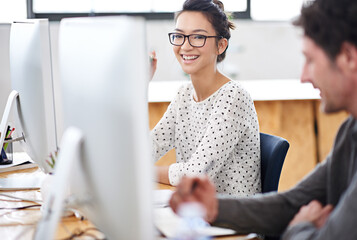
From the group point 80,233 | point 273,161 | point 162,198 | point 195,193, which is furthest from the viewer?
point 273,161

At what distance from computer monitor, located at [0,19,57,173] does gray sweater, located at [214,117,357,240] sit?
49 cm

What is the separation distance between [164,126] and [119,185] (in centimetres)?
121

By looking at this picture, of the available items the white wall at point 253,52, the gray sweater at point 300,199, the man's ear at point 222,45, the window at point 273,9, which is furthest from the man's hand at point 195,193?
the window at point 273,9

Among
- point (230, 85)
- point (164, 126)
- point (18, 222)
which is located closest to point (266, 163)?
point (230, 85)

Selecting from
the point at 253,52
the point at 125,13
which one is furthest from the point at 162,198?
the point at 253,52

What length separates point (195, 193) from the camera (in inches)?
44.0

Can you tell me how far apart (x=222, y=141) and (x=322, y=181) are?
19.3 inches

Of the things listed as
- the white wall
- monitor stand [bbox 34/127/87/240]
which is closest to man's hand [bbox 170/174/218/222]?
monitor stand [bbox 34/127/87/240]

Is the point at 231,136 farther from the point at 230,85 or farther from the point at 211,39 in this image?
the point at 211,39

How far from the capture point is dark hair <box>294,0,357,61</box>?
1008 mm

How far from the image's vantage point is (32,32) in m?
1.44

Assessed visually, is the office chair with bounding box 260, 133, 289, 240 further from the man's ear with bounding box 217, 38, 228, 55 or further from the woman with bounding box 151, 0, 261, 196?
the man's ear with bounding box 217, 38, 228, 55

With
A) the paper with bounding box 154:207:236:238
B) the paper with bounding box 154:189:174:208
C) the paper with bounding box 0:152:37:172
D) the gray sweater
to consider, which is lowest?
the paper with bounding box 0:152:37:172

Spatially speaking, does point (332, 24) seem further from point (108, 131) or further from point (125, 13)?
point (125, 13)
